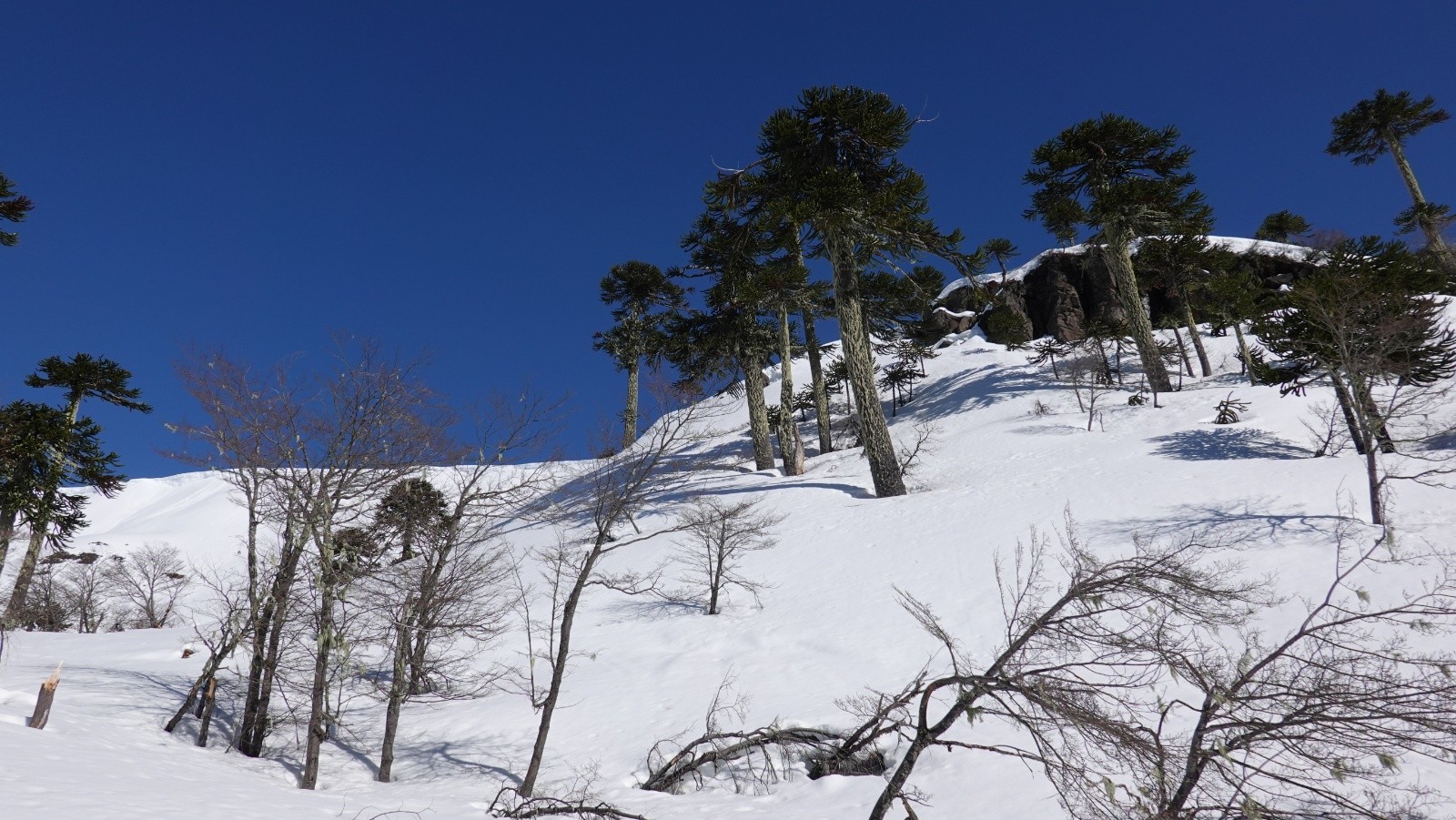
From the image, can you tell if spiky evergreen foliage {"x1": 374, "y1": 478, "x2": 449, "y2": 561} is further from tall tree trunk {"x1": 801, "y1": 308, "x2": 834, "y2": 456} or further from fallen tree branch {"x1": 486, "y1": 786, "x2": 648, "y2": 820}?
tall tree trunk {"x1": 801, "y1": 308, "x2": 834, "y2": 456}

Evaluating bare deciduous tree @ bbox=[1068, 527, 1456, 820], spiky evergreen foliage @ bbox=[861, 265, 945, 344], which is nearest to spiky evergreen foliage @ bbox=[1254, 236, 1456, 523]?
bare deciduous tree @ bbox=[1068, 527, 1456, 820]

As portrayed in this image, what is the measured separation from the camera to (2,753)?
19.0 ft

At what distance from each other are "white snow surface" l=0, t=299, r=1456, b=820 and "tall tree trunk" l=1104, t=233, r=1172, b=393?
8.94 ft

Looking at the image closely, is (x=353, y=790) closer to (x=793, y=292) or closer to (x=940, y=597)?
(x=940, y=597)

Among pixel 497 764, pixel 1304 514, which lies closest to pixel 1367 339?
pixel 1304 514

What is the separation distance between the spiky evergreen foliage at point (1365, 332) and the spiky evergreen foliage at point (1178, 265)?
9.47m

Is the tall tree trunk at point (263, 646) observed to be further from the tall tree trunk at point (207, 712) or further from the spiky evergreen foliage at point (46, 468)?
the spiky evergreen foliage at point (46, 468)

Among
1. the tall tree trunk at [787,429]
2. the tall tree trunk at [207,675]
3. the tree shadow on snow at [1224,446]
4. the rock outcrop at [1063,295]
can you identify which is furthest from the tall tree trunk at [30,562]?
the rock outcrop at [1063,295]

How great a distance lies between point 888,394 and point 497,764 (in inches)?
1433

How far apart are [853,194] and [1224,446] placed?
12274mm

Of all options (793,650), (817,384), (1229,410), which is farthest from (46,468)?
(1229,410)

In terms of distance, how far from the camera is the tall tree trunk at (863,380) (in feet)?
59.4

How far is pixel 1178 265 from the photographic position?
30.1 m

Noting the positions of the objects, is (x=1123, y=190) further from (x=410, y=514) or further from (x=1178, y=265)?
(x=410, y=514)
